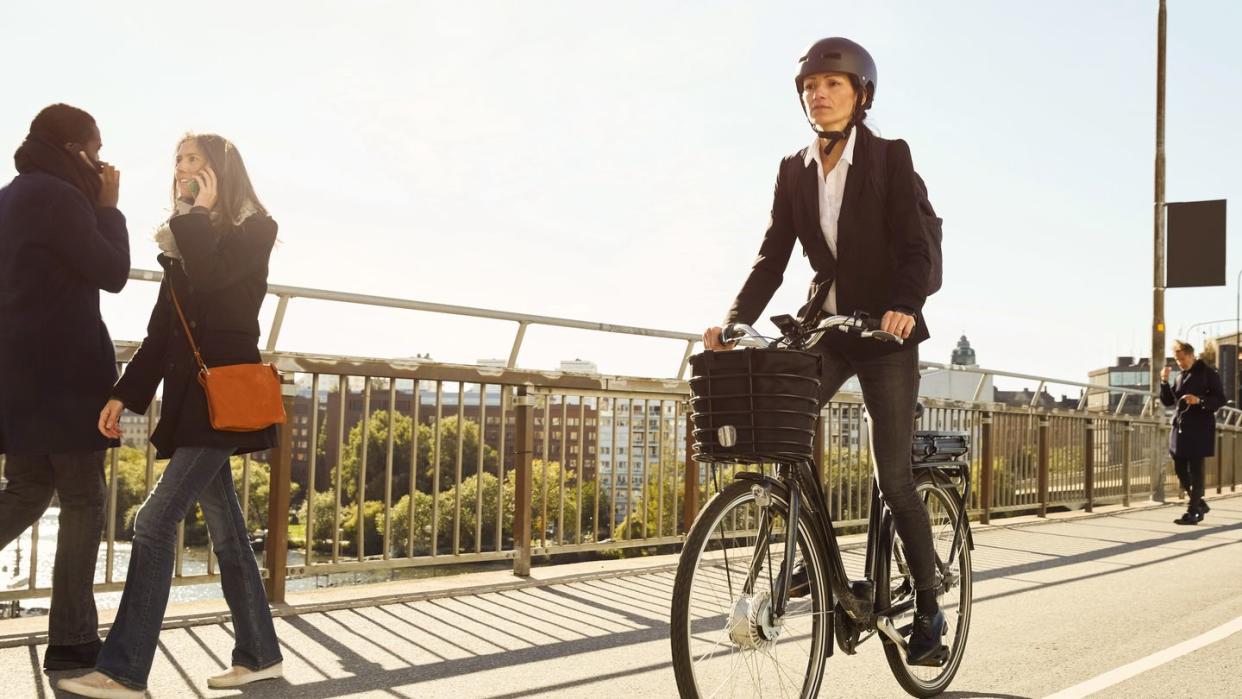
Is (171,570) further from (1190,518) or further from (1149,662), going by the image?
(1190,518)

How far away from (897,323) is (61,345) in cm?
288

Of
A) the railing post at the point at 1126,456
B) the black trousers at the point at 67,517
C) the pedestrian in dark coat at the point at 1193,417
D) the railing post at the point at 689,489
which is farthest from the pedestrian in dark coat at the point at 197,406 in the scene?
the railing post at the point at 1126,456

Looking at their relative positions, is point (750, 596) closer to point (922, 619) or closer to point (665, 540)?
point (922, 619)

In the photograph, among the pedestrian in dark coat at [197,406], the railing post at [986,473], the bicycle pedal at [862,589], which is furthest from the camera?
the railing post at [986,473]

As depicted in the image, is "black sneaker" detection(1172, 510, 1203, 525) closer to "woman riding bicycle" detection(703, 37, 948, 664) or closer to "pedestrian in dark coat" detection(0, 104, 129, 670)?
"woman riding bicycle" detection(703, 37, 948, 664)

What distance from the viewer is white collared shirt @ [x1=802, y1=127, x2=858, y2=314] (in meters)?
3.85

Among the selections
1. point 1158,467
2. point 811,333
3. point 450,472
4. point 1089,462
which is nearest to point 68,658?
point 450,472

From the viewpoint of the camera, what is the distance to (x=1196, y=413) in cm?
1323

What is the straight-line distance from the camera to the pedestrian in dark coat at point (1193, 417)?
42.8 feet

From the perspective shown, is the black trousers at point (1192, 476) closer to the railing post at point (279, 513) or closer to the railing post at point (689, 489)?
the railing post at point (689, 489)

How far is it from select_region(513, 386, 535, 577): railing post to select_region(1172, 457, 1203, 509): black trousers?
9069 mm

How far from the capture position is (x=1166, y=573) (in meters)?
8.06

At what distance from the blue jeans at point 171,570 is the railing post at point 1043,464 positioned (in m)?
10.5

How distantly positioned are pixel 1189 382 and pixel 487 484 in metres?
9.61
